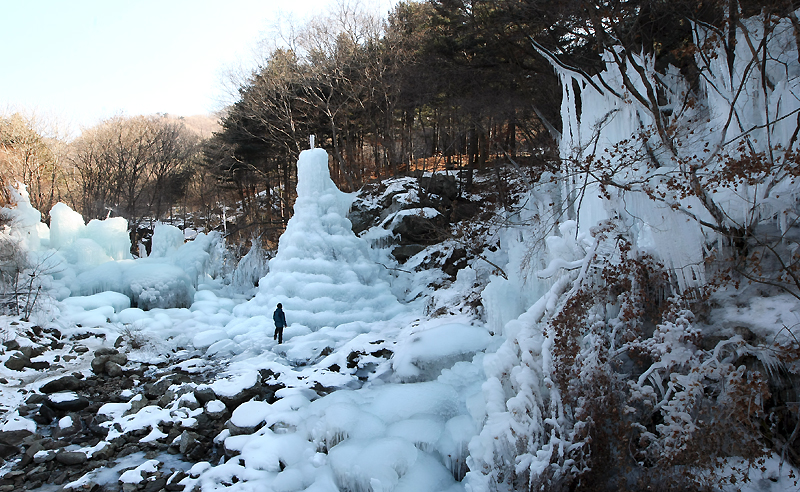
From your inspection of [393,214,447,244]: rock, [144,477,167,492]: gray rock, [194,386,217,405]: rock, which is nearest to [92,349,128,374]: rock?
[194,386,217,405]: rock

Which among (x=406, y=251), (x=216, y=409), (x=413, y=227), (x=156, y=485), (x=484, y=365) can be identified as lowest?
(x=156, y=485)

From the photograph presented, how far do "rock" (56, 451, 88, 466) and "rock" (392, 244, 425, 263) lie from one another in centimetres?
1118

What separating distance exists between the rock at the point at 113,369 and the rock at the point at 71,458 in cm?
331

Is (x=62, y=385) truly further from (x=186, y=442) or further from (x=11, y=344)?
(x=186, y=442)

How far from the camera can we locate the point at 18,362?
9.94m

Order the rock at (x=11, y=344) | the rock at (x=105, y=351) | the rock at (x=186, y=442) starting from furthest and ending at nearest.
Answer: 1. the rock at (x=105, y=351)
2. the rock at (x=11, y=344)
3. the rock at (x=186, y=442)

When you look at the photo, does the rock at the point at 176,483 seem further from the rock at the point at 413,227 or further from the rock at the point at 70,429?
the rock at the point at 413,227

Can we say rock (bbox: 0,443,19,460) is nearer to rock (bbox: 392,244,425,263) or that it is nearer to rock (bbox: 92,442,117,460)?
rock (bbox: 92,442,117,460)

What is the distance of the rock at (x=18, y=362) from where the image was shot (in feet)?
32.2

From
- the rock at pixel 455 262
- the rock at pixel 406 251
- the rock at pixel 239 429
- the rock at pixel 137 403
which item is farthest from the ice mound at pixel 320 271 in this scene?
the rock at pixel 239 429

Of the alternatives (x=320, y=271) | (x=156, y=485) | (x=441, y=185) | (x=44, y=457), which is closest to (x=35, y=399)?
(x=44, y=457)

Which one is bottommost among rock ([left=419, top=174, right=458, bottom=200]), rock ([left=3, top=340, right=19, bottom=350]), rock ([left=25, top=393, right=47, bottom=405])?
rock ([left=25, top=393, right=47, bottom=405])

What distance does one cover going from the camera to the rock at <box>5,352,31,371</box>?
9.82 m

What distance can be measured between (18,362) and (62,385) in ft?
5.17
